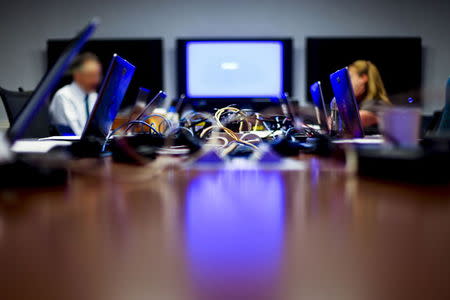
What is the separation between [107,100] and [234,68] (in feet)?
10.6

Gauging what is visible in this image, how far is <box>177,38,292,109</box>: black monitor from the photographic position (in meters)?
4.12

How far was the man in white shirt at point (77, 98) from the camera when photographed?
2.91 meters

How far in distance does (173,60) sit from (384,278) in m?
4.30

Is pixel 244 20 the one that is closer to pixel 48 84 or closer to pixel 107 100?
pixel 107 100

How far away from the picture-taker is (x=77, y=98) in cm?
311

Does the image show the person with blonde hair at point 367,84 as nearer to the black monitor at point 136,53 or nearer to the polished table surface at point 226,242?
the black monitor at point 136,53

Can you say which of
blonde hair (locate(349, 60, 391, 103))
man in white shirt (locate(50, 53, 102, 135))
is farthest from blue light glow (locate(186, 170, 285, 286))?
blonde hair (locate(349, 60, 391, 103))

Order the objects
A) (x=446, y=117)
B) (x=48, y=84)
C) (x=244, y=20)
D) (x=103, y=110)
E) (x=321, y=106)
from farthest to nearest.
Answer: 1. (x=244, y=20)
2. (x=446, y=117)
3. (x=321, y=106)
4. (x=103, y=110)
5. (x=48, y=84)

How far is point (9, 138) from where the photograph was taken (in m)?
0.65

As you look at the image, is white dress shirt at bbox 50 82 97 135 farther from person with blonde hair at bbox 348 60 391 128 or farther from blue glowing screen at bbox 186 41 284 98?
person with blonde hair at bbox 348 60 391 128

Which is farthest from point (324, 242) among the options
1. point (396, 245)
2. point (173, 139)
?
point (173, 139)

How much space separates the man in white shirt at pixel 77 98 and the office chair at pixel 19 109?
0.09 m

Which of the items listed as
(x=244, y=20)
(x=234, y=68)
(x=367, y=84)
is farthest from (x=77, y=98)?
(x=367, y=84)

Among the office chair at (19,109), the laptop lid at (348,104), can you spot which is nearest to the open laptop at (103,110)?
the laptop lid at (348,104)
